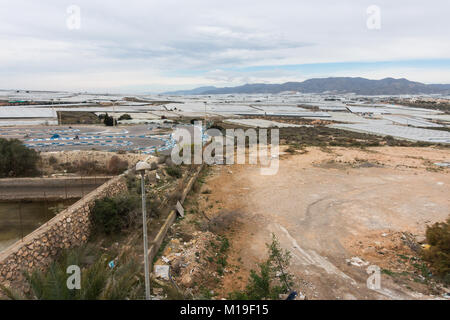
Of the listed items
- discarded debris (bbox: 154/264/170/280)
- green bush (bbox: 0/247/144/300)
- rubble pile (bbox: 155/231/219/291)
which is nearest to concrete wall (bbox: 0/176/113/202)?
rubble pile (bbox: 155/231/219/291)

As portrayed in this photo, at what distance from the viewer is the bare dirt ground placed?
7.12 metres

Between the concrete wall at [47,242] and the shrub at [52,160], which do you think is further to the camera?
the shrub at [52,160]

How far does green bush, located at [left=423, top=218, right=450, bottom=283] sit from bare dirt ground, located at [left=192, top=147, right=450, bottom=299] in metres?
0.44

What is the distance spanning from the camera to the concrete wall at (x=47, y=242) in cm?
632

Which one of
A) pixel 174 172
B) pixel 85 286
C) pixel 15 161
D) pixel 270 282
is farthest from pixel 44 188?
pixel 270 282

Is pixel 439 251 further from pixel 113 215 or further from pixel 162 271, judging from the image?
pixel 113 215

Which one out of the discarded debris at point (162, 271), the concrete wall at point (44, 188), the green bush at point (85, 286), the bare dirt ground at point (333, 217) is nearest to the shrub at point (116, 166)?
the concrete wall at point (44, 188)

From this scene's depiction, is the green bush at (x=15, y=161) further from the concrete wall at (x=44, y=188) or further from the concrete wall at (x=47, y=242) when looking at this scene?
the concrete wall at (x=47, y=242)

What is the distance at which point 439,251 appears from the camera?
7438 mm

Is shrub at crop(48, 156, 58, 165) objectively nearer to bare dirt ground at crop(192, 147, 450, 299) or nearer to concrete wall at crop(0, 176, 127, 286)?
concrete wall at crop(0, 176, 127, 286)

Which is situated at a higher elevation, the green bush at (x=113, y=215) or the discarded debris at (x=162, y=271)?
the green bush at (x=113, y=215)

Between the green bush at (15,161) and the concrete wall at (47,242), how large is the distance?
589 cm
